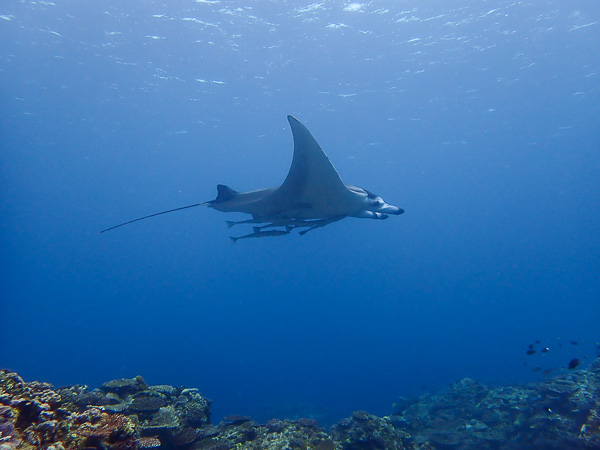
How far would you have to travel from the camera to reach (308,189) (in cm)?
675

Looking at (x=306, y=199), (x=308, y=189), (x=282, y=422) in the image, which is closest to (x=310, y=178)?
(x=308, y=189)

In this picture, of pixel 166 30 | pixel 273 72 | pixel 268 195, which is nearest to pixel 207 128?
pixel 273 72

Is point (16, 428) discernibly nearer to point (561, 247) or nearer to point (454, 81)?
point (454, 81)

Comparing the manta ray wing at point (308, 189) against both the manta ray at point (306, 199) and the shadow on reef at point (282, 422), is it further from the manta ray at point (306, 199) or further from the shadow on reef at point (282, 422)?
the shadow on reef at point (282, 422)

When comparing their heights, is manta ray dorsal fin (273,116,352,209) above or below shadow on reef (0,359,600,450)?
above

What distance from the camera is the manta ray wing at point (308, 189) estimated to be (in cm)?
610

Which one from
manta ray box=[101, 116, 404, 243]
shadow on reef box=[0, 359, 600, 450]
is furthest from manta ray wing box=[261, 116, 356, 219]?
shadow on reef box=[0, 359, 600, 450]

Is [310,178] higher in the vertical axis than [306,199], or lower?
higher

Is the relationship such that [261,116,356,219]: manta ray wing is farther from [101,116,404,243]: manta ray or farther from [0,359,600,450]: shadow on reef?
[0,359,600,450]: shadow on reef

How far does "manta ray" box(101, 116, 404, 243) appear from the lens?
6.21m

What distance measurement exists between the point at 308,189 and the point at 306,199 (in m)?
0.33

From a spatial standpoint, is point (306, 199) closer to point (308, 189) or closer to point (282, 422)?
point (308, 189)

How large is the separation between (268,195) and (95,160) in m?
46.0

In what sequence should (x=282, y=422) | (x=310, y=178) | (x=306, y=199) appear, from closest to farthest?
(x=310, y=178)
(x=306, y=199)
(x=282, y=422)
